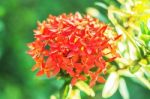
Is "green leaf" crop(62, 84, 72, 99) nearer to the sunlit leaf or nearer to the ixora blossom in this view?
the ixora blossom

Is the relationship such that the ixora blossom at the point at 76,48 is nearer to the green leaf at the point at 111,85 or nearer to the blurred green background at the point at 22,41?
the green leaf at the point at 111,85

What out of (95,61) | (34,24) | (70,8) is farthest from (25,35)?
(95,61)

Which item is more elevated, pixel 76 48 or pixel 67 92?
pixel 76 48

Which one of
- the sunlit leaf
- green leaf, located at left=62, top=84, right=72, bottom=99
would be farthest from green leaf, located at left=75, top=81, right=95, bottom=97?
the sunlit leaf

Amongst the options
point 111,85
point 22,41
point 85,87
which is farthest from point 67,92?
Answer: point 22,41

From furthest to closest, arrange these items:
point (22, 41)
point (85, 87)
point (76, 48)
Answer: point (22, 41)
point (85, 87)
point (76, 48)

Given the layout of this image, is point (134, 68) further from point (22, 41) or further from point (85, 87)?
point (22, 41)
